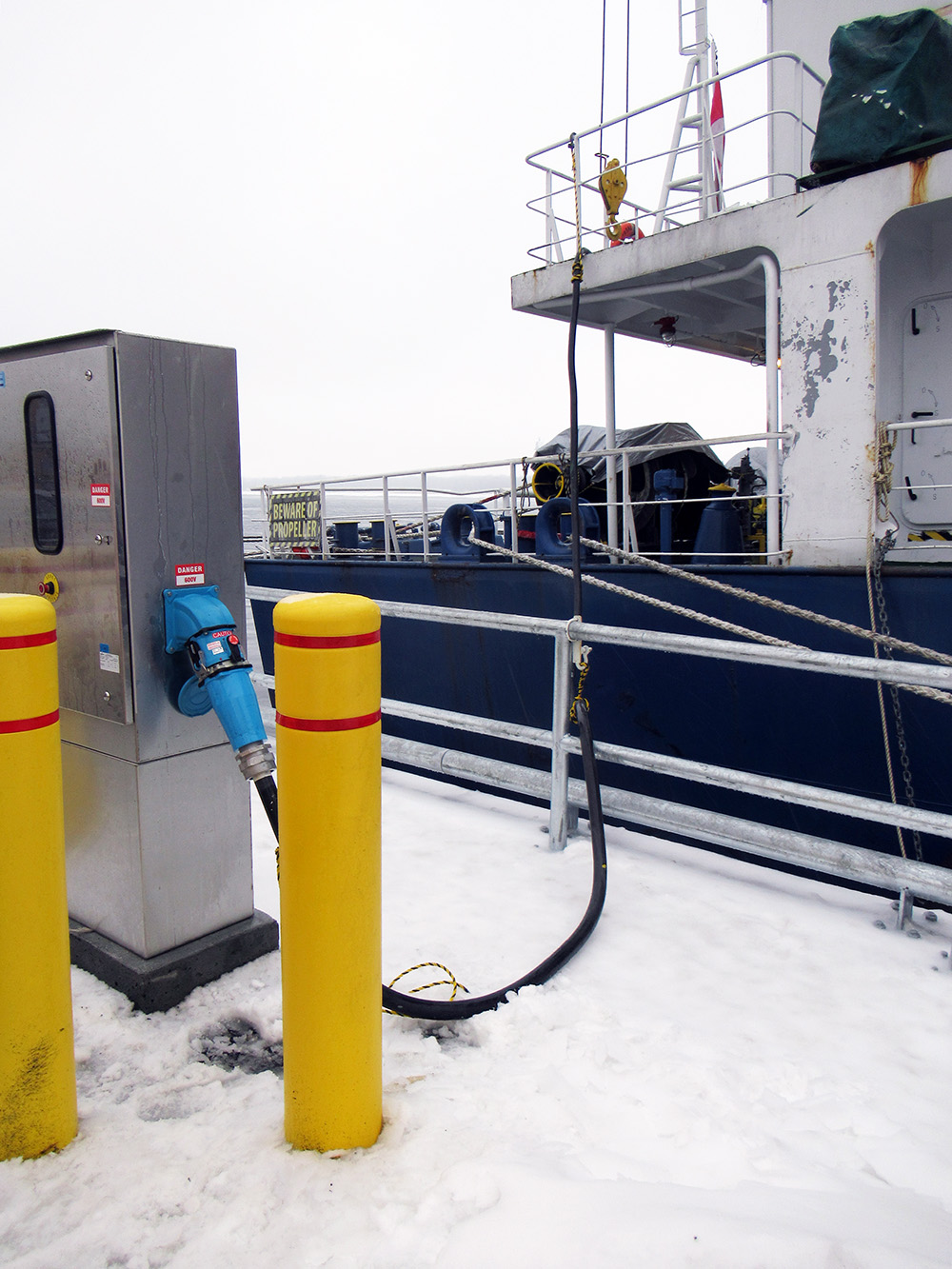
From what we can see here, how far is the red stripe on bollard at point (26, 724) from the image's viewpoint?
182cm

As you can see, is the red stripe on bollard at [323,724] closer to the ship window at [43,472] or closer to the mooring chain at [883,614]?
the ship window at [43,472]

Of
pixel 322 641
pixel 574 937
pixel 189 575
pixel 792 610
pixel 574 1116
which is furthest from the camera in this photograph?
pixel 792 610

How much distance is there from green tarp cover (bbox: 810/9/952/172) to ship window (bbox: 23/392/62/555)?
5.44 meters

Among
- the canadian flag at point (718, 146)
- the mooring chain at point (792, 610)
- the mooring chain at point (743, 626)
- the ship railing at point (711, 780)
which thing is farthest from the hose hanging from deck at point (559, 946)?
the canadian flag at point (718, 146)

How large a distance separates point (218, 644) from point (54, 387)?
2.95 feet

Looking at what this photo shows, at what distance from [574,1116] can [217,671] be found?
141 centimetres

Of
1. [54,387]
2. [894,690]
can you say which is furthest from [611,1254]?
[894,690]

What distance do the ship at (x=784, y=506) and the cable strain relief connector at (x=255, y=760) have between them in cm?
165

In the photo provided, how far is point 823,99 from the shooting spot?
5.89 metres

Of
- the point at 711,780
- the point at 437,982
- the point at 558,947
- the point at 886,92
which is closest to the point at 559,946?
the point at 558,947

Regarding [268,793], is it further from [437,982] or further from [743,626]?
[743,626]

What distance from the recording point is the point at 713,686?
20.0 ft

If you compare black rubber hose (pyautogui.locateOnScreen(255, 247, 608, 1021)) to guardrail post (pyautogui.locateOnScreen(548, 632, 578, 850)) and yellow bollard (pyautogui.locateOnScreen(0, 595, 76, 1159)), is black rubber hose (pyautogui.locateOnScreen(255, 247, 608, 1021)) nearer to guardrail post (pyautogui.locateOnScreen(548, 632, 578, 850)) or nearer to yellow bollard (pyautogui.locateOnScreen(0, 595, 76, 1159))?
guardrail post (pyautogui.locateOnScreen(548, 632, 578, 850))

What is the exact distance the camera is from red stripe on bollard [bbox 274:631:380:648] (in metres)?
1.73
